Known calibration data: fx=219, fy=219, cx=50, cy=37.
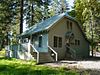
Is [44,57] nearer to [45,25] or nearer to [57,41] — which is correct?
[57,41]

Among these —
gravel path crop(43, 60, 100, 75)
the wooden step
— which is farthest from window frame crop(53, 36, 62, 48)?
gravel path crop(43, 60, 100, 75)

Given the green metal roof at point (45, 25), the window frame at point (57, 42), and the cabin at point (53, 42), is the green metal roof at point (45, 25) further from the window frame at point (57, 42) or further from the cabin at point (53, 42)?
the window frame at point (57, 42)

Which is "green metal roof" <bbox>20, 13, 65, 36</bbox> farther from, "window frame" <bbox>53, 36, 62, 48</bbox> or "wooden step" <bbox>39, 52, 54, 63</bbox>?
"wooden step" <bbox>39, 52, 54, 63</bbox>

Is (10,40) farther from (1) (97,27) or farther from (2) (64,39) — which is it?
(2) (64,39)

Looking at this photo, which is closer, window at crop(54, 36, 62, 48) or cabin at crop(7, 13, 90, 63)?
cabin at crop(7, 13, 90, 63)

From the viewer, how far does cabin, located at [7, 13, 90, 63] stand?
85.6 feet

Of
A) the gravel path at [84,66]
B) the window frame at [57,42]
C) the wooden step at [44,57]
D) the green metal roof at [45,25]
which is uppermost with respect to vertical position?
the green metal roof at [45,25]

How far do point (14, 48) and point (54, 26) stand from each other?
20.9ft

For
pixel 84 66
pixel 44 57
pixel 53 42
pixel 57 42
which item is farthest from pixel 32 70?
pixel 57 42

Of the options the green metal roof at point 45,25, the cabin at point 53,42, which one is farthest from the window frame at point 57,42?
the green metal roof at point 45,25

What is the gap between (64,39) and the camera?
30.4 metres

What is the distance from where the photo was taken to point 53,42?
91.5 feet

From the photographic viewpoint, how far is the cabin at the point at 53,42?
85.6 feet

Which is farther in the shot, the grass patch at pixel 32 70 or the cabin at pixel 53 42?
the cabin at pixel 53 42
